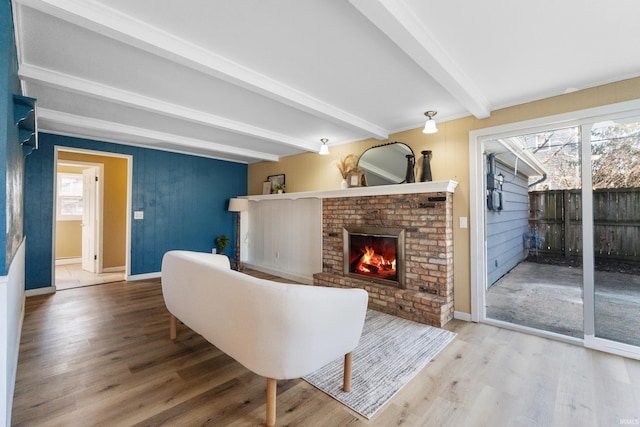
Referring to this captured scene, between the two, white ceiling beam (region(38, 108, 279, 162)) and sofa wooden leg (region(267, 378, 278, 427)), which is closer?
sofa wooden leg (region(267, 378, 278, 427))

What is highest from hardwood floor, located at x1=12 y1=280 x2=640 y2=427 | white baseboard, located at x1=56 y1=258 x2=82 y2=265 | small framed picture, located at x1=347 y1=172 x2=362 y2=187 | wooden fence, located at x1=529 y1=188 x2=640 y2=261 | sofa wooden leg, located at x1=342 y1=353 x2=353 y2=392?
small framed picture, located at x1=347 y1=172 x2=362 y2=187

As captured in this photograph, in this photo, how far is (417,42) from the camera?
1.75 meters

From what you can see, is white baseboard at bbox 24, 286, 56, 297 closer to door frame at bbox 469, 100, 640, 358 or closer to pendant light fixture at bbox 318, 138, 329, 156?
pendant light fixture at bbox 318, 138, 329, 156

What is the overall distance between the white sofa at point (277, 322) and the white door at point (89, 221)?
4.95 m

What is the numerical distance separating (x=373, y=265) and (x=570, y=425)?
95.3 inches

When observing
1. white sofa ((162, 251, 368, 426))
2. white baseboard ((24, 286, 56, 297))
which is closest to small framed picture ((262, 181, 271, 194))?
white baseboard ((24, 286, 56, 297))

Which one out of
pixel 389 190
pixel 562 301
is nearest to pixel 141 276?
pixel 389 190

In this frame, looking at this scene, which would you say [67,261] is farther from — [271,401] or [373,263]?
[271,401]

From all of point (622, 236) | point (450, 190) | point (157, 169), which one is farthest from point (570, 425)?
point (157, 169)

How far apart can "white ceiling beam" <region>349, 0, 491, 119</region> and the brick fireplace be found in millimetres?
1170

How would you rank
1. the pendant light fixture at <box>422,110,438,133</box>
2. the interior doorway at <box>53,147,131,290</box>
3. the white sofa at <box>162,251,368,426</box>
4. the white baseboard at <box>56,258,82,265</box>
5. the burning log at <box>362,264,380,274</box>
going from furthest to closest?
the white baseboard at <box>56,258,82,265</box>
the interior doorway at <box>53,147,131,290</box>
the burning log at <box>362,264,380,274</box>
the pendant light fixture at <box>422,110,438,133</box>
the white sofa at <box>162,251,368,426</box>

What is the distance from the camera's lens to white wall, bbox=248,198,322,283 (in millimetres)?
4672

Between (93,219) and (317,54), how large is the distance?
565 centimetres

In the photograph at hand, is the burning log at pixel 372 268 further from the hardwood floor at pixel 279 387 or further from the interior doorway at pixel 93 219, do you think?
the interior doorway at pixel 93 219
